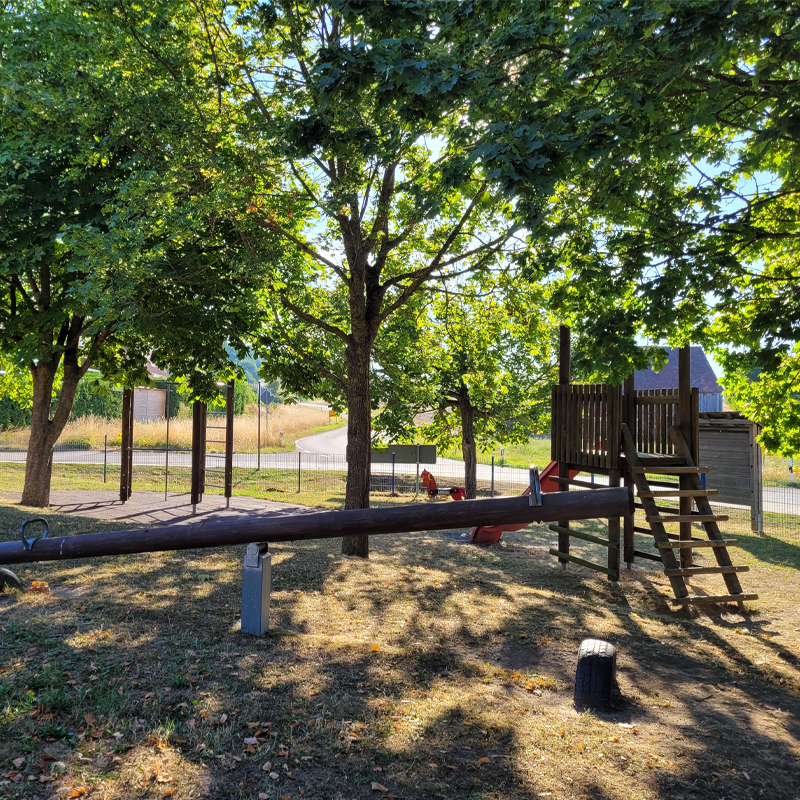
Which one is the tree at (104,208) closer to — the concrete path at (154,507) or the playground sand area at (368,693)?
the concrete path at (154,507)

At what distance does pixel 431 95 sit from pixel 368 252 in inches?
181

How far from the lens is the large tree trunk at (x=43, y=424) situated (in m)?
13.7

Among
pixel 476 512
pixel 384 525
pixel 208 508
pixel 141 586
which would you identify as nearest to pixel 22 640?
pixel 141 586

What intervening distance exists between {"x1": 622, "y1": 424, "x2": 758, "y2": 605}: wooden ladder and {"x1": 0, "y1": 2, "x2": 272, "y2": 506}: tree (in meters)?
5.79

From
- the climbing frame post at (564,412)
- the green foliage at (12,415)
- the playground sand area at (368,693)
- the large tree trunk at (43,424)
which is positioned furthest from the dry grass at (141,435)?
the playground sand area at (368,693)

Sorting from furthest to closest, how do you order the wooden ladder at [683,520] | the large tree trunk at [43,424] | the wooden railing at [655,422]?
the large tree trunk at [43,424]
the wooden railing at [655,422]
the wooden ladder at [683,520]

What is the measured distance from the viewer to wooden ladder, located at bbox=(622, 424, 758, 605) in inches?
325

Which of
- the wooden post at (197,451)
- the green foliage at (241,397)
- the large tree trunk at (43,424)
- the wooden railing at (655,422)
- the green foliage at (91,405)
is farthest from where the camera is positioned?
the green foliage at (241,397)

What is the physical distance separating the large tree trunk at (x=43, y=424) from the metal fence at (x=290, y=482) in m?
3.72

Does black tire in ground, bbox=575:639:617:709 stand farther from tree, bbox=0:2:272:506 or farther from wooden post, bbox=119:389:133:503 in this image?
wooden post, bbox=119:389:133:503

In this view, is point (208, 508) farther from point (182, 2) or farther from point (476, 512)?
point (476, 512)

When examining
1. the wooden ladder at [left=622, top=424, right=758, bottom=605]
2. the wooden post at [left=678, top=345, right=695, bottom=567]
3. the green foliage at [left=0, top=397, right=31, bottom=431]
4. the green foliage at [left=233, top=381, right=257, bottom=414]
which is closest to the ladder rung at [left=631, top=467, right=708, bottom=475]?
the wooden ladder at [left=622, top=424, right=758, bottom=605]

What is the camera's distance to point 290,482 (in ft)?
76.1

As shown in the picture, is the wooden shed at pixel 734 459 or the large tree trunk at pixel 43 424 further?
the wooden shed at pixel 734 459
